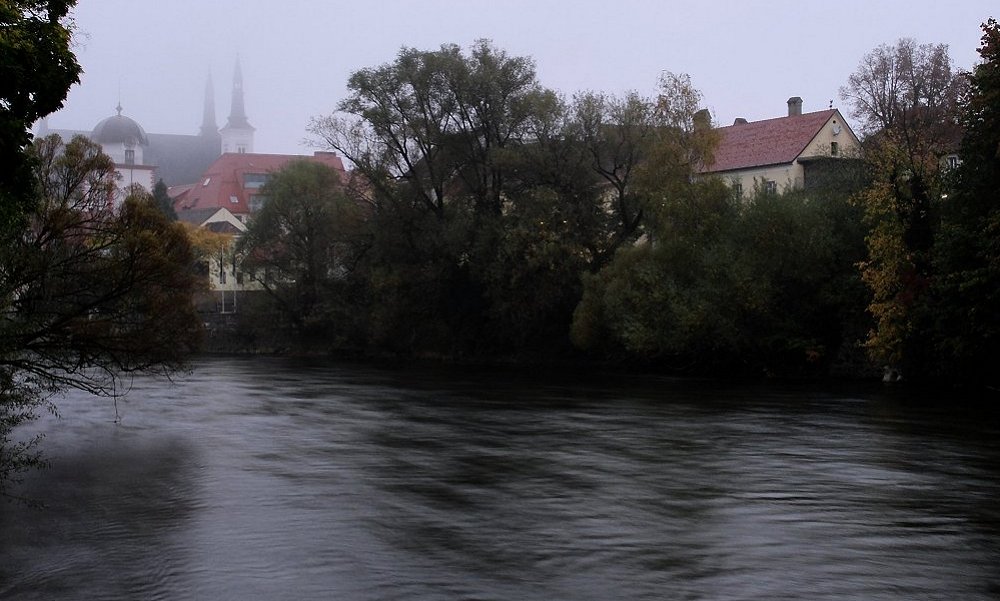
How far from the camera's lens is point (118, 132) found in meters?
160

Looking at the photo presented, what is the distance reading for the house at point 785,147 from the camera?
74.7 metres

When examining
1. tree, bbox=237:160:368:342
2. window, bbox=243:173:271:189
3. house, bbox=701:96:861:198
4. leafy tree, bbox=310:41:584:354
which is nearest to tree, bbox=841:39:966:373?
leafy tree, bbox=310:41:584:354

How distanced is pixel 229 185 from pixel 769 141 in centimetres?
7600

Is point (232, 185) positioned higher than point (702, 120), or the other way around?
point (232, 185)

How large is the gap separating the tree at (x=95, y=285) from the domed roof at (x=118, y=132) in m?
134

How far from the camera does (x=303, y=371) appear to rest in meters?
57.1

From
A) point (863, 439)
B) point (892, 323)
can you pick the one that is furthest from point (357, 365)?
point (863, 439)

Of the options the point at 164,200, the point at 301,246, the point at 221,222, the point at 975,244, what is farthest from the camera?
the point at 164,200

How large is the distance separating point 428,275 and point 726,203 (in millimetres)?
18072

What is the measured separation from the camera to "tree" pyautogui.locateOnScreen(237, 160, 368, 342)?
71.1 m

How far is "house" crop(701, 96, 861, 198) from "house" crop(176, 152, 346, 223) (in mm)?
60642

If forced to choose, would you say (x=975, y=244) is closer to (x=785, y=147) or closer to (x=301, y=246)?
(x=785, y=147)

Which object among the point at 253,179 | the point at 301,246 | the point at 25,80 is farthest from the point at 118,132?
the point at 25,80

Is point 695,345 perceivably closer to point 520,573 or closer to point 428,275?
point 428,275
